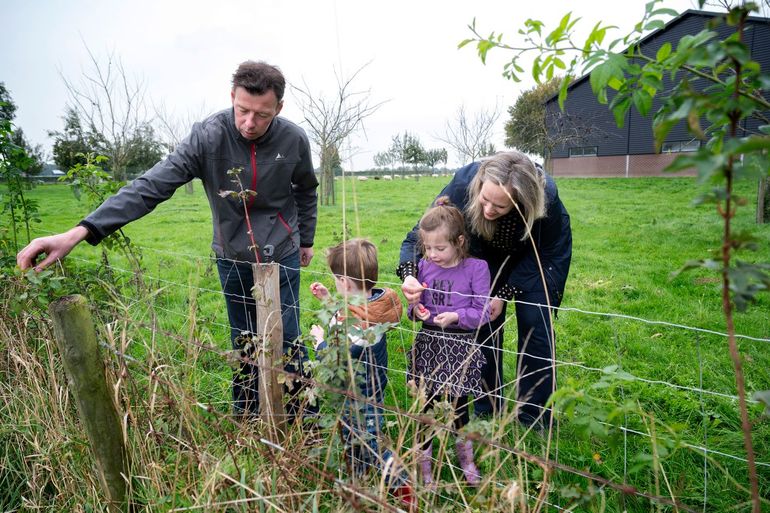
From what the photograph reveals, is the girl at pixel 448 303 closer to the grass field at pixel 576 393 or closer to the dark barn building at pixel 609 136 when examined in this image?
the grass field at pixel 576 393

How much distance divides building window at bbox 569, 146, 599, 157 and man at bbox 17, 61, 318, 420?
2984cm

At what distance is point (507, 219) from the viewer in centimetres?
255

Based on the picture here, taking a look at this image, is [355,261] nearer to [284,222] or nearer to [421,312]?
[421,312]

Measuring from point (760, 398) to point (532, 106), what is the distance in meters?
37.7

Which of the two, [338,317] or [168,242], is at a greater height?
[338,317]

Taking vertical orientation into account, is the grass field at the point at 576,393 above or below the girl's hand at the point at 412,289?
below

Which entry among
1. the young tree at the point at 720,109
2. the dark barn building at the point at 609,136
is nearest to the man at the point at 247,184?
the young tree at the point at 720,109

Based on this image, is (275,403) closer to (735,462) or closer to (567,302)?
(735,462)

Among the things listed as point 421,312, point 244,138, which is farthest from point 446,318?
point 244,138

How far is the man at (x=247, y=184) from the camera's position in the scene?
241 cm

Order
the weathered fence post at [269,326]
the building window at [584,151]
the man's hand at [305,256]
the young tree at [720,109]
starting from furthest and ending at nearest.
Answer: the building window at [584,151], the man's hand at [305,256], the weathered fence post at [269,326], the young tree at [720,109]

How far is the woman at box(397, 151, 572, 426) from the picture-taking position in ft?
7.65

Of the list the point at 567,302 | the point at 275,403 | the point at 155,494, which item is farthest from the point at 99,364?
the point at 567,302

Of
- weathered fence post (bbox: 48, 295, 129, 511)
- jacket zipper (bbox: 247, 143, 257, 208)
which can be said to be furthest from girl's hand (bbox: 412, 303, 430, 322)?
weathered fence post (bbox: 48, 295, 129, 511)
